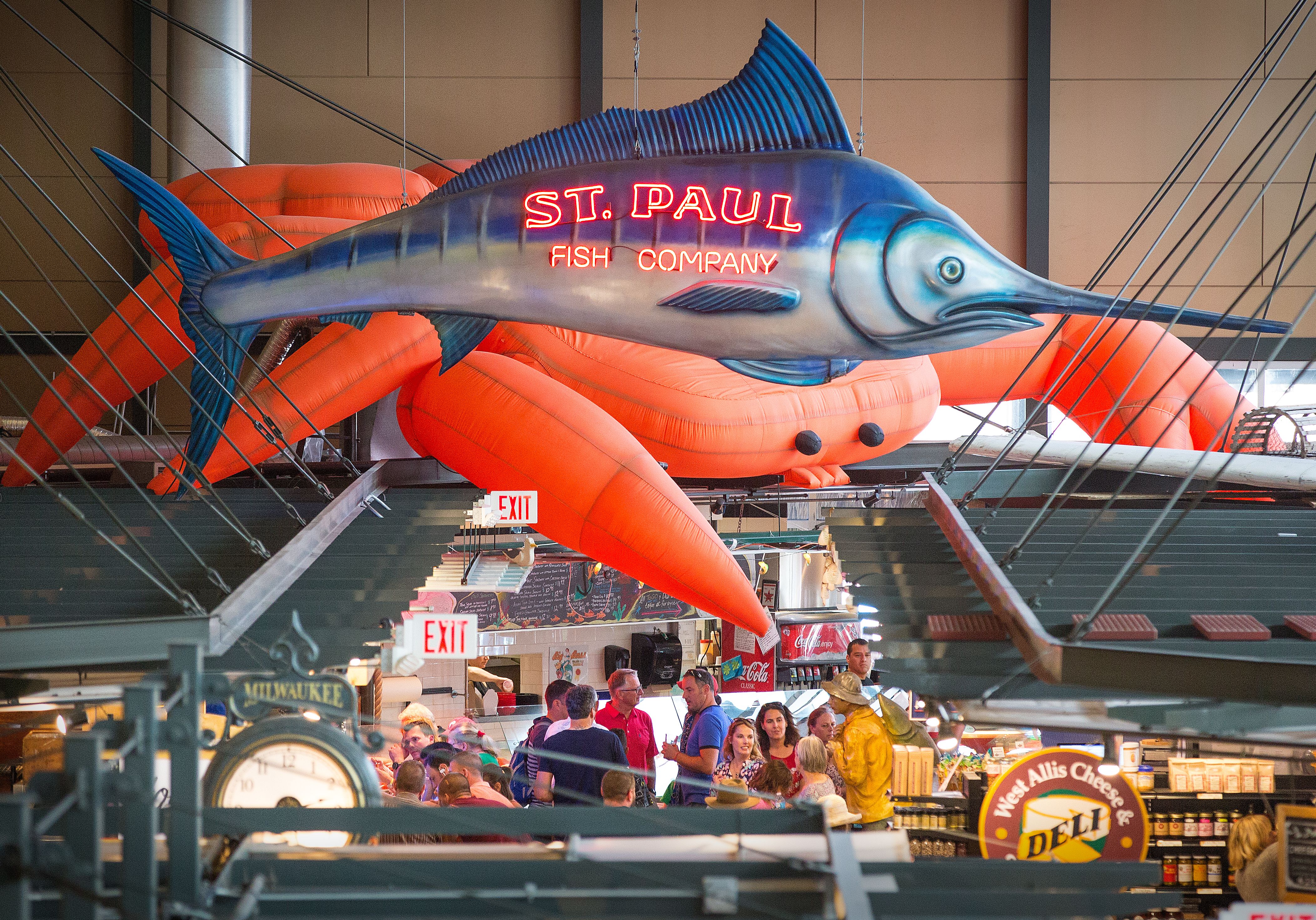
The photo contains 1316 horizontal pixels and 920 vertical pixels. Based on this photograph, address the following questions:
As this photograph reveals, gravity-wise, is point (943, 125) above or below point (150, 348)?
above

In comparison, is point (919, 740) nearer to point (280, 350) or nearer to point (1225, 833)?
point (1225, 833)

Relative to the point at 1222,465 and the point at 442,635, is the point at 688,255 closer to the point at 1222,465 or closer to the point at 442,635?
the point at 442,635

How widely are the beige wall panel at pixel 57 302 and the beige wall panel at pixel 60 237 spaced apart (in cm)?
7

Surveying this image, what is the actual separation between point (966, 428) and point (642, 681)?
4.02 m

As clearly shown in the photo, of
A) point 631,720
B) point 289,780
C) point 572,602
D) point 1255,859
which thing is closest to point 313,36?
point 572,602

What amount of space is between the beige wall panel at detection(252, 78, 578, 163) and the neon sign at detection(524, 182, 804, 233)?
5.95 m

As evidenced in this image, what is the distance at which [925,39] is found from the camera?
10938 mm

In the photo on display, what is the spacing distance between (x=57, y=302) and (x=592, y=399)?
6.52 meters

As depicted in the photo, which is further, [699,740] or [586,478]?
[699,740]

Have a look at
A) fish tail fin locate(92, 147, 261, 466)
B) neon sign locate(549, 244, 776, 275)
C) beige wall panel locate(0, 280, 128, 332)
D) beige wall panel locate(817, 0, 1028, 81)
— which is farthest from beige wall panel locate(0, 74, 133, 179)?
neon sign locate(549, 244, 776, 275)

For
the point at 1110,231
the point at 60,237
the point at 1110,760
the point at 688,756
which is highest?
the point at 1110,231

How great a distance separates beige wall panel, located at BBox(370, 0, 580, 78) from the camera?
10609 millimetres

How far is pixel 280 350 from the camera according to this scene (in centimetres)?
779

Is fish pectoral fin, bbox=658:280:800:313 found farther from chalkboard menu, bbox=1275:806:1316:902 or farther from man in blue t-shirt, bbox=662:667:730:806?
chalkboard menu, bbox=1275:806:1316:902
